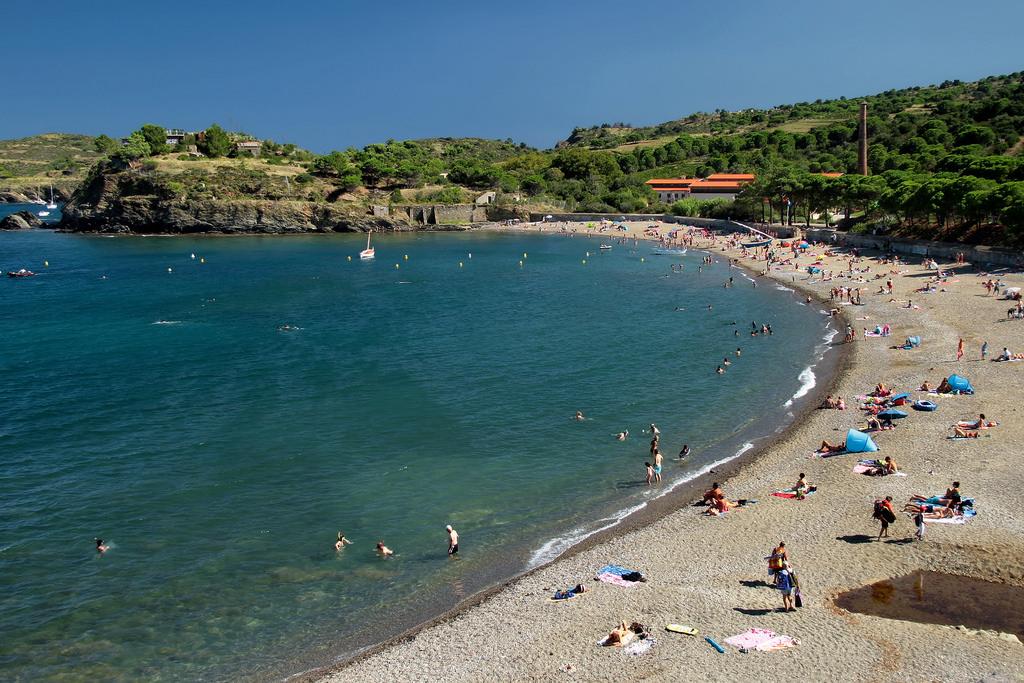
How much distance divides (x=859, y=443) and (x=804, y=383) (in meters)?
10.2

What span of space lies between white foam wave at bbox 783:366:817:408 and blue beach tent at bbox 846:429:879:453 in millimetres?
6514

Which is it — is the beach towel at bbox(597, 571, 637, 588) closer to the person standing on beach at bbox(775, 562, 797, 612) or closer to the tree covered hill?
the person standing on beach at bbox(775, 562, 797, 612)

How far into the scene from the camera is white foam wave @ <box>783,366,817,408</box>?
33.4 meters

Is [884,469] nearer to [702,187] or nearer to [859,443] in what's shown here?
[859,443]

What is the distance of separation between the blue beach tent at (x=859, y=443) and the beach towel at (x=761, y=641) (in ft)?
39.3

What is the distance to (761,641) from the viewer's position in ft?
51.1

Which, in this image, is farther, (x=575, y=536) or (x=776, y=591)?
(x=575, y=536)

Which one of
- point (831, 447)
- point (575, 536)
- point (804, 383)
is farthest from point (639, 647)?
point (804, 383)

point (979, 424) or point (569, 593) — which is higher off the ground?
point (979, 424)

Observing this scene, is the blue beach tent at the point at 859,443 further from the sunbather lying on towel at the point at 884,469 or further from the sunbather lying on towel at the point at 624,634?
the sunbather lying on towel at the point at 624,634

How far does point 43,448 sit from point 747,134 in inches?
6178

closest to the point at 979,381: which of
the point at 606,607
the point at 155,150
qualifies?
the point at 606,607

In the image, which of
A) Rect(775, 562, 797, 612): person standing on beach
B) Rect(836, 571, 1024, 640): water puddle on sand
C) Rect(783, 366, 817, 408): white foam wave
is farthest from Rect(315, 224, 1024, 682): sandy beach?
Rect(783, 366, 817, 408): white foam wave

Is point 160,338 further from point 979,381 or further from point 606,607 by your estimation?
point 979,381
